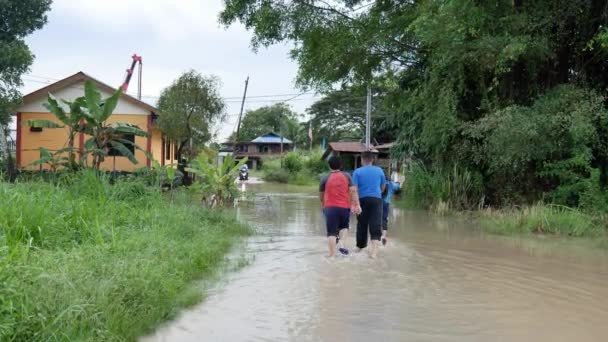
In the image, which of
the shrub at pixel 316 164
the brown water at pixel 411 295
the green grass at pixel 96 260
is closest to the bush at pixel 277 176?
the shrub at pixel 316 164

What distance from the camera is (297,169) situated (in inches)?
1929

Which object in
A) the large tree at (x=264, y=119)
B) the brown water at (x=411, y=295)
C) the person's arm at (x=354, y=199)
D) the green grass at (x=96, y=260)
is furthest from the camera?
the large tree at (x=264, y=119)

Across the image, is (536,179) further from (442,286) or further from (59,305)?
(59,305)

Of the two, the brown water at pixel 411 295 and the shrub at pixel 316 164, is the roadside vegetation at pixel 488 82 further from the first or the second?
the shrub at pixel 316 164

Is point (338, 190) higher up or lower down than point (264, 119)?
lower down

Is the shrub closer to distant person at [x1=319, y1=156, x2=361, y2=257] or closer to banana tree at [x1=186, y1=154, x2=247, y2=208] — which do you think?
Result: banana tree at [x1=186, y1=154, x2=247, y2=208]

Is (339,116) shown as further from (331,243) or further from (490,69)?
(331,243)

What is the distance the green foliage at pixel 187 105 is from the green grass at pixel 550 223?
15.1 m

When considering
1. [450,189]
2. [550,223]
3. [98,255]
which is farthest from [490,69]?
[98,255]

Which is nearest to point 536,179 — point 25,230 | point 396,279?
point 396,279

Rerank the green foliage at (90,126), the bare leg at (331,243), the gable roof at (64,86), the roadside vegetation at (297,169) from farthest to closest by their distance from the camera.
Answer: the roadside vegetation at (297,169) < the gable roof at (64,86) < the green foliage at (90,126) < the bare leg at (331,243)

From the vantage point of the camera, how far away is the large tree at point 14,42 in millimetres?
21672

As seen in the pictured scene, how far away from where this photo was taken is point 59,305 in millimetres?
4488

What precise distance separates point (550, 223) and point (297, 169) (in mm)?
36596
